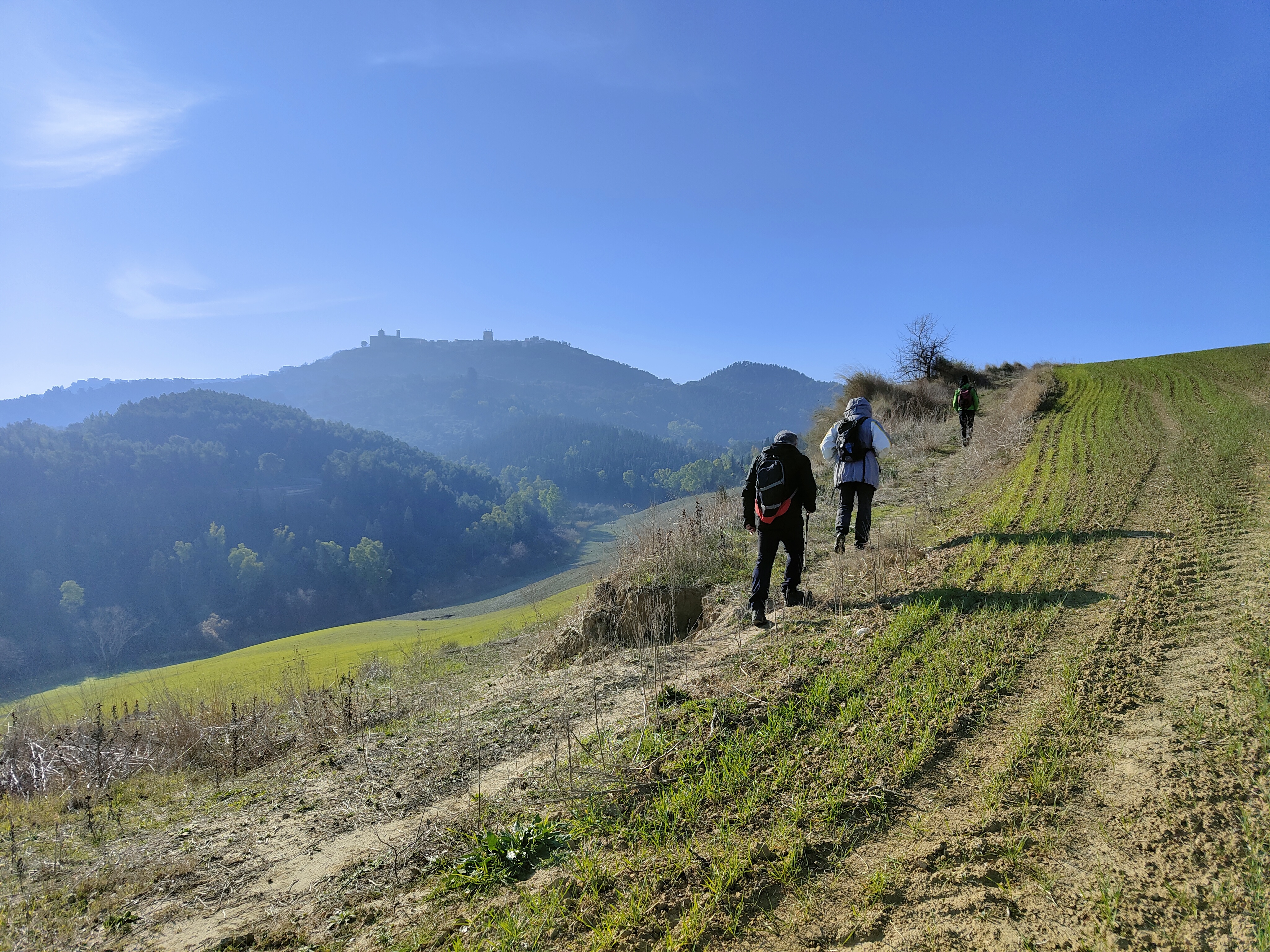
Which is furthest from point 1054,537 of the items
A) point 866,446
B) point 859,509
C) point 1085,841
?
point 1085,841

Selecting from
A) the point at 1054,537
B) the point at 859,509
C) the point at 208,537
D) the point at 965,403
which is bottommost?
the point at 208,537

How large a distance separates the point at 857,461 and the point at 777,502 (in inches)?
96.6

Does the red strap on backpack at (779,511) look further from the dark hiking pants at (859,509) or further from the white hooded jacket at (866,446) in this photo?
the dark hiking pants at (859,509)

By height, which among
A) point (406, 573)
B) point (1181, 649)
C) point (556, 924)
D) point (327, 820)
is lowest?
point (406, 573)

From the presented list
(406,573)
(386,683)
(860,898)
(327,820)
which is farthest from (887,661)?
(406,573)

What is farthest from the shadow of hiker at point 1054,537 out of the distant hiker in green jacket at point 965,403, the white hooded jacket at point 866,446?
the distant hiker in green jacket at point 965,403

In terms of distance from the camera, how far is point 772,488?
625 centimetres

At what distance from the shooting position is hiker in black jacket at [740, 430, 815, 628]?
6.27 meters

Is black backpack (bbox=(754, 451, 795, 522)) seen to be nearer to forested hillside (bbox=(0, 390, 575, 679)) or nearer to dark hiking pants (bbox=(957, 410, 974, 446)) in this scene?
dark hiking pants (bbox=(957, 410, 974, 446))

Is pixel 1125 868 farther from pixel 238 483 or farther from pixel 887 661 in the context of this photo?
pixel 238 483

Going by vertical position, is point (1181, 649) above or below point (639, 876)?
above

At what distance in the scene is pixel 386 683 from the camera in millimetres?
9359

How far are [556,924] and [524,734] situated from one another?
242cm

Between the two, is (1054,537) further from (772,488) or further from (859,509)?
(772,488)
